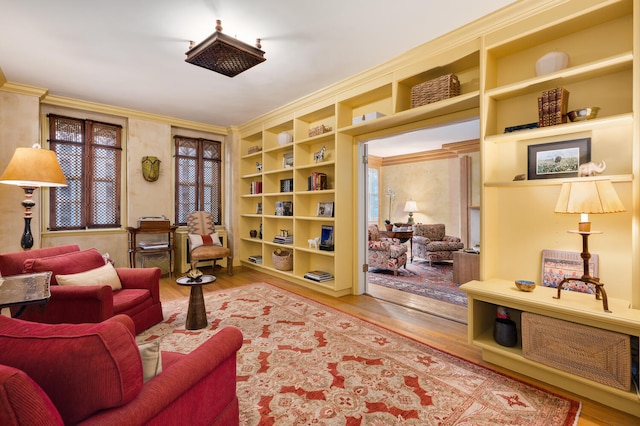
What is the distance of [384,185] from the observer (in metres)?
9.05

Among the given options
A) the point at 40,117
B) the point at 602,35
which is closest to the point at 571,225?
the point at 602,35

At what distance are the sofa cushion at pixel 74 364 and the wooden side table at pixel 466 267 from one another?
457 cm

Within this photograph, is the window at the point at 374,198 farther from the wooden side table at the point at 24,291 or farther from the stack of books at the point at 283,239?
the wooden side table at the point at 24,291

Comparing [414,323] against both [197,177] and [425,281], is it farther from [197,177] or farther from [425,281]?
[197,177]

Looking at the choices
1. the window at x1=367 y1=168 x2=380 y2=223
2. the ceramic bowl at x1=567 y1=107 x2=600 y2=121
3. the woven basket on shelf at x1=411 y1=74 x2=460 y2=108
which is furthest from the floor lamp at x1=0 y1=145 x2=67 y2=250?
the window at x1=367 y1=168 x2=380 y2=223

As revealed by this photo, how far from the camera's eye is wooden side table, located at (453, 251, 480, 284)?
446cm

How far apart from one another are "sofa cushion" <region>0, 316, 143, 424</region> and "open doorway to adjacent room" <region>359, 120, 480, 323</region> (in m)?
3.24

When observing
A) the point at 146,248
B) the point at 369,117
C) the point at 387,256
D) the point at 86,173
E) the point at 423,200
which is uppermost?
the point at 369,117

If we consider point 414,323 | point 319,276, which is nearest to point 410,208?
point 319,276

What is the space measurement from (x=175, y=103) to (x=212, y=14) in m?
2.44

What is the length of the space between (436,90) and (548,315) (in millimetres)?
2073

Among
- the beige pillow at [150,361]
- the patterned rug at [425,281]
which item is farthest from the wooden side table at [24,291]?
the patterned rug at [425,281]

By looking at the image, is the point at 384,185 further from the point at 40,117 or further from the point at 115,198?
the point at 40,117

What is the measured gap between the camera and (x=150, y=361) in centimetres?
112
